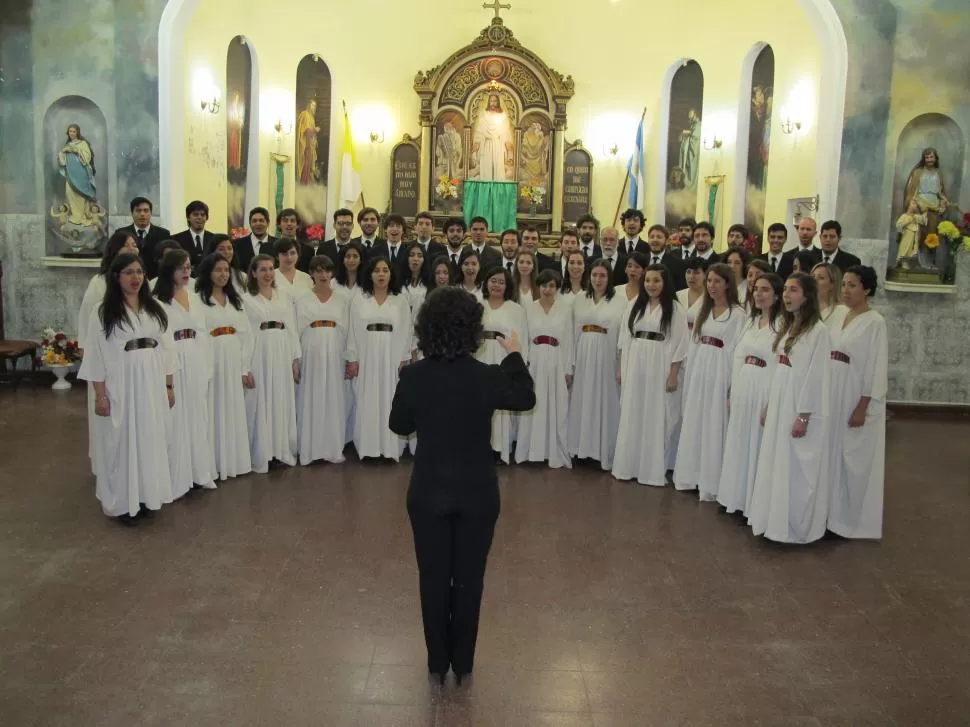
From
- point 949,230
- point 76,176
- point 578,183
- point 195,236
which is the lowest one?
point 195,236

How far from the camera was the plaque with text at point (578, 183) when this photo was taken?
722 inches

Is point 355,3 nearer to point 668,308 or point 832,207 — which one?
point 832,207

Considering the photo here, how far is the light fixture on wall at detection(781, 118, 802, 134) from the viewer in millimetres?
12781

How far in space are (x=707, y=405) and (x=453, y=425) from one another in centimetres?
437

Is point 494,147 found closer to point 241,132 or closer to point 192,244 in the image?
point 241,132

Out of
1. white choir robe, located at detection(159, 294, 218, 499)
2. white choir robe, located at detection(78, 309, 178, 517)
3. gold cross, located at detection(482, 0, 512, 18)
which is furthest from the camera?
gold cross, located at detection(482, 0, 512, 18)

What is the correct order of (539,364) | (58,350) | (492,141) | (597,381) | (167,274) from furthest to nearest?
(492,141) → (58,350) → (597,381) → (539,364) → (167,274)

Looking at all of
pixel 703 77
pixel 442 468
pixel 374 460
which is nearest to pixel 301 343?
pixel 374 460

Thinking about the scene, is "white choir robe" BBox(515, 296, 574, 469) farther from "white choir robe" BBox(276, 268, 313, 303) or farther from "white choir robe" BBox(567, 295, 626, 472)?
"white choir robe" BBox(276, 268, 313, 303)

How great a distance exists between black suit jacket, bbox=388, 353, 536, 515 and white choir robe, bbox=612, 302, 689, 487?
14.2 ft

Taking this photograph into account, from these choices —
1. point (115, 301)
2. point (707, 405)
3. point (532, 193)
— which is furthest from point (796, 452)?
point (532, 193)

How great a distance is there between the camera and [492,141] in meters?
18.2

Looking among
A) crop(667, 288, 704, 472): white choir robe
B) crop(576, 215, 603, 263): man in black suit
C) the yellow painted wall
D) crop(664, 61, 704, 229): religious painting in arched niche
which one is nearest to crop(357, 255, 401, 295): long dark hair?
crop(576, 215, 603, 263): man in black suit

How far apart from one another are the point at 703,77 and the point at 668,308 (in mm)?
10391
